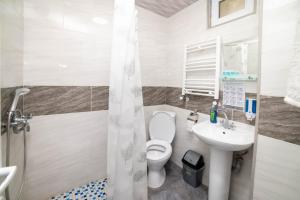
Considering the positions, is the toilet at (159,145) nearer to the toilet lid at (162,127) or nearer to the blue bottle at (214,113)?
the toilet lid at (162,127)

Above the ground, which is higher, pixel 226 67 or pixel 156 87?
pixel 226 67

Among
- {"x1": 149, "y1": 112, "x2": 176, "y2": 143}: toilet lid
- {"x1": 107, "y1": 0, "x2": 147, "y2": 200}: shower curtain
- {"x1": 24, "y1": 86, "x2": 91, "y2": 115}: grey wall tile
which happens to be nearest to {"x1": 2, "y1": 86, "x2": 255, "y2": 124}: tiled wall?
{"x1": 24, "y1": 86, "x2": 91, "y2": 115}: grey wall tile

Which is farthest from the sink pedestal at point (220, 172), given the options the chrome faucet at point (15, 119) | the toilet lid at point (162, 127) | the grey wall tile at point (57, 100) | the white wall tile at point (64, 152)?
the chrome faucet at point (15, 119)

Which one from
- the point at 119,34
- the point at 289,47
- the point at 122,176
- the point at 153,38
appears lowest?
the point at 122,176

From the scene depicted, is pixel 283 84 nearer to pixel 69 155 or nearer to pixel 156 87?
pixel 156 87

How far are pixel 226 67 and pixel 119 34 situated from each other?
114cm

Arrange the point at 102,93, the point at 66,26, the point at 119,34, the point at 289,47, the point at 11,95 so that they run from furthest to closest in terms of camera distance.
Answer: the point at 102,93
the point at 66,26
the point at 119,34
the point at 11,95
the point at 289,47

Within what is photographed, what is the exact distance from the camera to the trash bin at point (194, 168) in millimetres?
1588

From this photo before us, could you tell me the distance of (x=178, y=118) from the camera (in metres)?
2.00

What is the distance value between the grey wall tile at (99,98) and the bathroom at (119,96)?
0.01 metres

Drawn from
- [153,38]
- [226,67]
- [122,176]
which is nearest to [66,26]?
[153,38]

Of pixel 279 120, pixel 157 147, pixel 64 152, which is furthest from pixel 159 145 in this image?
pixel 279 120

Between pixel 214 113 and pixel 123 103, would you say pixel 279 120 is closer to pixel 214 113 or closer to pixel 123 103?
pixel 214 113

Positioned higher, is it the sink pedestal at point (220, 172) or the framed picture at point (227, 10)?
the framed picture at point (227, 10)
